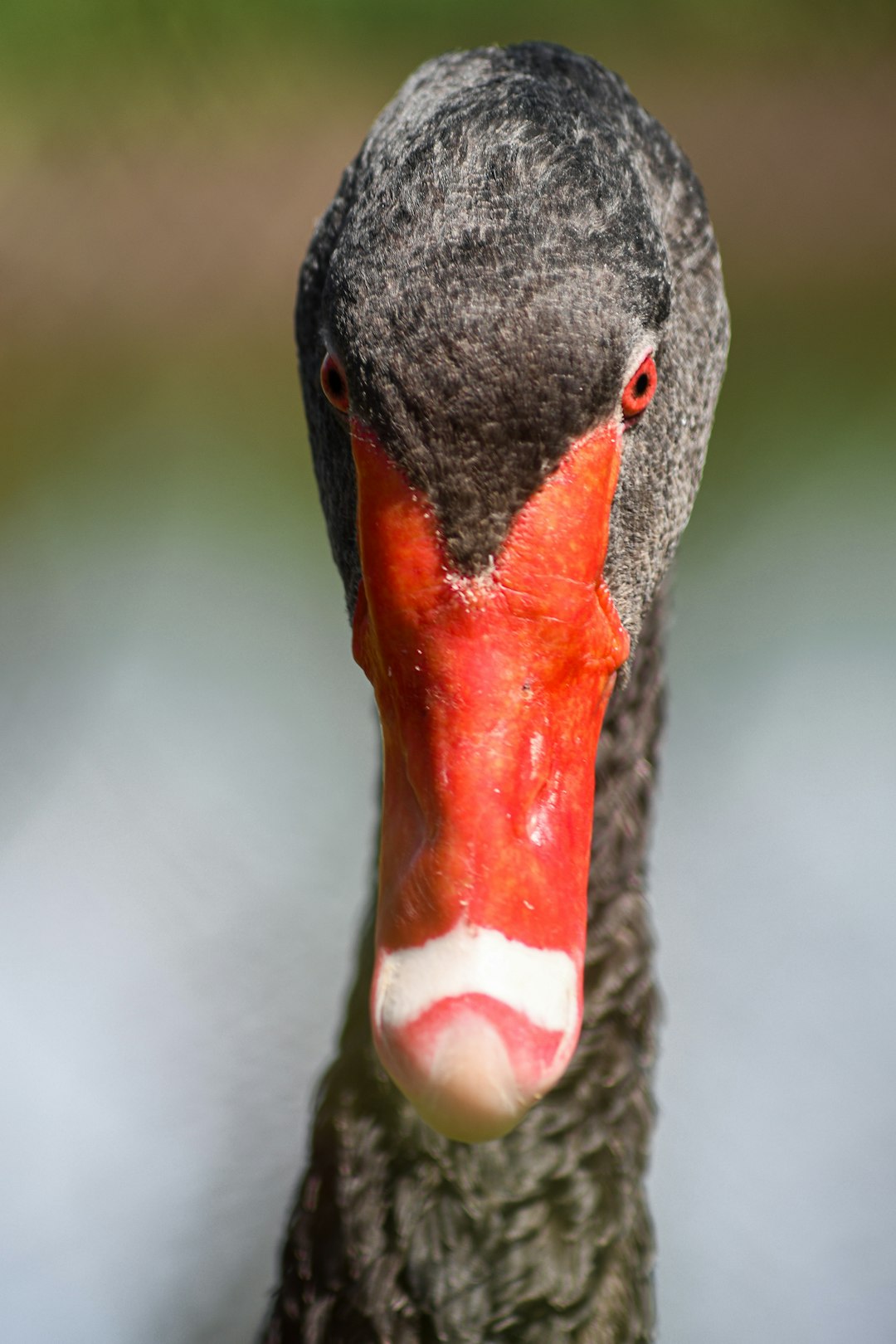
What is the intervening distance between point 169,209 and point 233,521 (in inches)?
105

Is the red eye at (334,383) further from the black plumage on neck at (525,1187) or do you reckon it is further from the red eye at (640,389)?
the black plumage on neck at (525,1187)

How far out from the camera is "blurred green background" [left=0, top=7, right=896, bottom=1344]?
345 centimetres

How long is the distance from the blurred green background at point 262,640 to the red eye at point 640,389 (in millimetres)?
1380

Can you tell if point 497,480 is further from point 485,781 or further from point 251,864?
point 251,864

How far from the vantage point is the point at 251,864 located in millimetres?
5547

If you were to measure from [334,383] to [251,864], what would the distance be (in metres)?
4.59

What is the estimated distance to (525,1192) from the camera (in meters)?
1.60

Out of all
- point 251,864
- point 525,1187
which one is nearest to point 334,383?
point 525,1187

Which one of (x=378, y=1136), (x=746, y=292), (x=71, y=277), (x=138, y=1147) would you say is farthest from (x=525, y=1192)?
(x=746, y=292)

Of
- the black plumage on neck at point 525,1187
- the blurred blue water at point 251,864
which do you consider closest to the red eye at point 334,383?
the black plumage on neck at point 525,1187

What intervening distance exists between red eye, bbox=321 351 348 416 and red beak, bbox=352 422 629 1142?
0.20ft

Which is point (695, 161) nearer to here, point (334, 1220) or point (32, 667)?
point (32, 667)

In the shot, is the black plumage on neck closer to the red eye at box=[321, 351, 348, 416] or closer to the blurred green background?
the red eye at box=[321, 351, 348, 416]

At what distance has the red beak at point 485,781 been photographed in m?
0.98
